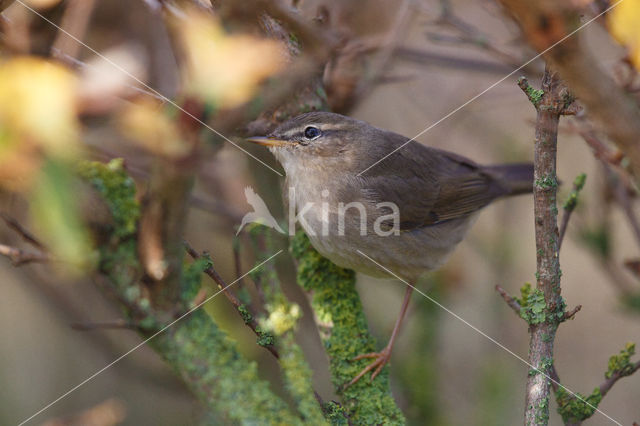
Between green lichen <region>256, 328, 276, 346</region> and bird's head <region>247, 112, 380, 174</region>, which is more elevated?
bird's head <region>247, 112, 380, 174</region>

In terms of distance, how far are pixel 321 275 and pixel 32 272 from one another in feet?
6.56

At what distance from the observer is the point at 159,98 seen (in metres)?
2.79

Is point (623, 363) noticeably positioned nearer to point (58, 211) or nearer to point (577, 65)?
point (577, 65)

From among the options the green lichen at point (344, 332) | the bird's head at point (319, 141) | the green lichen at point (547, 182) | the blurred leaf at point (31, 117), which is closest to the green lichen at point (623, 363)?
the green lichen at point (547, 182)

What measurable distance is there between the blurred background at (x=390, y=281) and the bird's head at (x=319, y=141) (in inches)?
11.5

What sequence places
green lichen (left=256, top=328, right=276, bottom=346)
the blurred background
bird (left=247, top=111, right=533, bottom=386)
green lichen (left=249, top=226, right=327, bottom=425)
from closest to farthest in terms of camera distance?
green lichen (left=249, top=226, right=327, bottom=425)
green lichen (left=256, top=328, right=276, bottom=346)
bird (left=247, top=111, right=533, bottom=386)
the blurred background

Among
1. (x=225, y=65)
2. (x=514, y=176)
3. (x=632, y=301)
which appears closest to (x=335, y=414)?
(x=225, y=65)

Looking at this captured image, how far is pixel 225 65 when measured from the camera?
66.3 inches

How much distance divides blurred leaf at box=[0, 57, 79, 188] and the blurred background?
0.67 meters

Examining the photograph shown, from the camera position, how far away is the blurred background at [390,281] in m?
3.92

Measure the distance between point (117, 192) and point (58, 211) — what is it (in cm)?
72

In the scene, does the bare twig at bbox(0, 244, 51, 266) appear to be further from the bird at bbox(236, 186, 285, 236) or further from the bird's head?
the bird's head

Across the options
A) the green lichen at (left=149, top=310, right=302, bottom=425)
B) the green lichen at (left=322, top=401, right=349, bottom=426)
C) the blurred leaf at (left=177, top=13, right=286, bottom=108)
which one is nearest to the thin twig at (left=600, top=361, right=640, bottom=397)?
the green lichen at (left=322, top=401, right=349, bottom=426)

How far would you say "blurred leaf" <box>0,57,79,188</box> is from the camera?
1.43 meters
